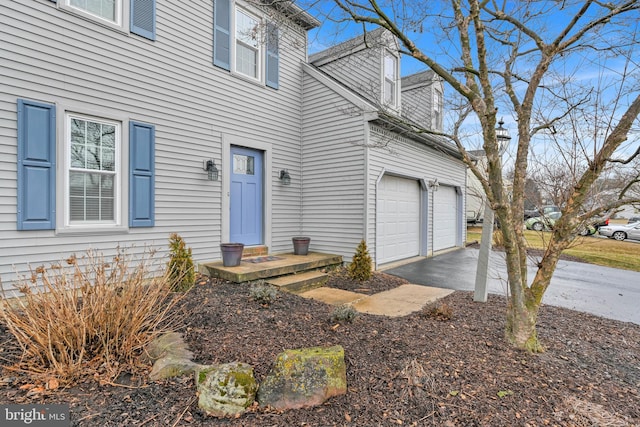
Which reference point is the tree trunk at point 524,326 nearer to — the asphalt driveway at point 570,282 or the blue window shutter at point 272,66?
the asphalt driveway at point 570,282

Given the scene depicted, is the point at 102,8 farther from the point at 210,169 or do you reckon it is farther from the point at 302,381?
the point at 302,381

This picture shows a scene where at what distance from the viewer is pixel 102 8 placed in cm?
479

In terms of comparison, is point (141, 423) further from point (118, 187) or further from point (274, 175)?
point (274, 175)

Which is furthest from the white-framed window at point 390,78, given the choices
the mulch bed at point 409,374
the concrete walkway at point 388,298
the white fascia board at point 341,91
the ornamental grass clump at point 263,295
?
the mulch bed at point 409,374

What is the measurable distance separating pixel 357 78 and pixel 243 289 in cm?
629

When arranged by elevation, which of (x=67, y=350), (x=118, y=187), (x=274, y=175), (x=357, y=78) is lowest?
(x=67, y=350)

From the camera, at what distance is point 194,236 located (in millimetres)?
5789

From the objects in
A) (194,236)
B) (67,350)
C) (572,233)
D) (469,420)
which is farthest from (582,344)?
(194,236)

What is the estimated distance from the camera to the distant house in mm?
4145

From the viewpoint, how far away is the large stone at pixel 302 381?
2238 millimetres

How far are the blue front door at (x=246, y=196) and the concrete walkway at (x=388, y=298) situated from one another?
2.00 meters

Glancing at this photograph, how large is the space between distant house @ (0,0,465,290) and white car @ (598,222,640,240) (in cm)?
1466

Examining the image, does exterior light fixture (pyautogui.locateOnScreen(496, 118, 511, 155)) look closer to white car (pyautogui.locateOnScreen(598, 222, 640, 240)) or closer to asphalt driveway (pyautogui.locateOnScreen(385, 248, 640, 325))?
asphalt driveway (pyautogui.locateOnScreen(385, 248, 640, 325))

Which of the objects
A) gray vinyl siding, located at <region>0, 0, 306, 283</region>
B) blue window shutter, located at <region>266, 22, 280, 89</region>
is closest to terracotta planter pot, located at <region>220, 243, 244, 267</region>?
gray vinyl siding, located at <region>0, 0, 306, 283</region>
